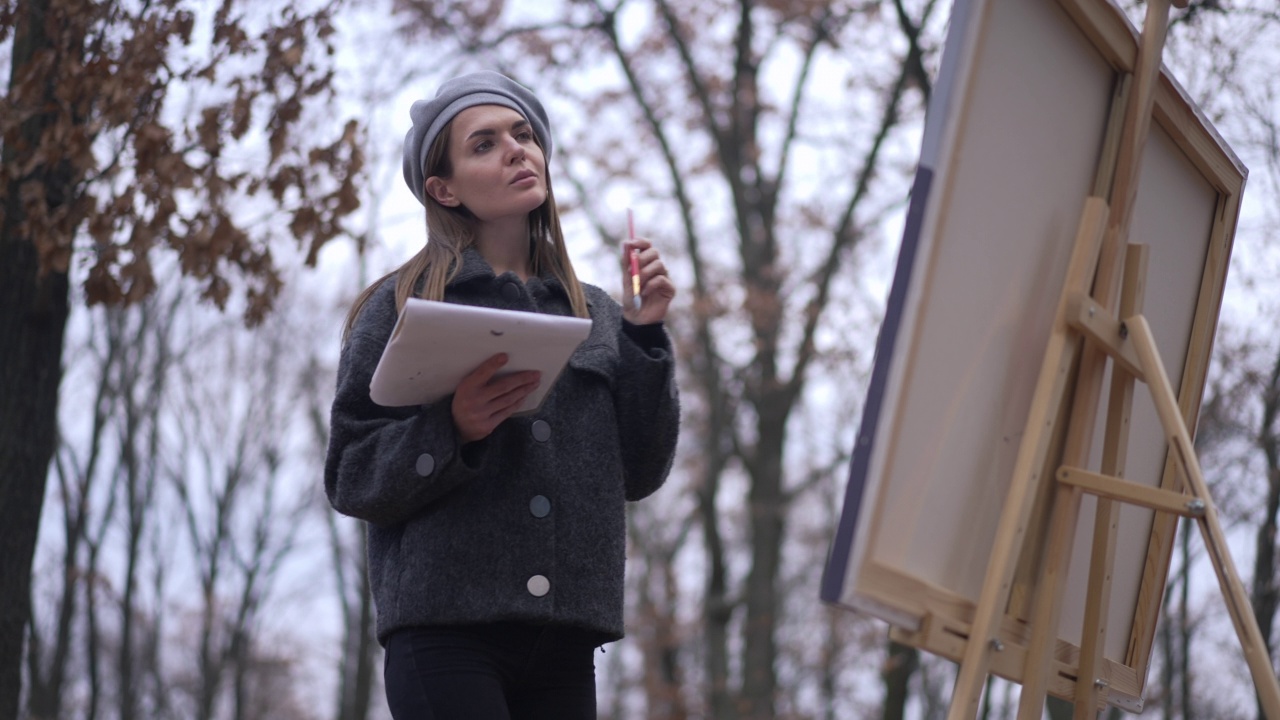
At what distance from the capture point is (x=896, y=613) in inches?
73.9

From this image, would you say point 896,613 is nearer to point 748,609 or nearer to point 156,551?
point 748,609

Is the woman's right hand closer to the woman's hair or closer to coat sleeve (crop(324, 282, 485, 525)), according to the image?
coat sleeve (crop(324, 282, 485, 525))

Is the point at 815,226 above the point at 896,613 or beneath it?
above

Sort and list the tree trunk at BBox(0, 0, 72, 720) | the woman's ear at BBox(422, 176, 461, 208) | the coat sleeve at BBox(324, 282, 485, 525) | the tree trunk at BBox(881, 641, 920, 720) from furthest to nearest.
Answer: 1. the tree trunk at BBox(881, 641, 920, 720)
2. the tree trunk at BBox(0, 0, 72, 720)
3. the woman's ear at BBox(422, 176, 461, 208)
4. the coat sleeve at BBox(324, 282, 485, 525)

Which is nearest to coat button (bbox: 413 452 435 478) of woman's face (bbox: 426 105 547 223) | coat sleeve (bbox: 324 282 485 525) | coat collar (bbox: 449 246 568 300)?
coat sleeve (bbox: 324 282 485 525)

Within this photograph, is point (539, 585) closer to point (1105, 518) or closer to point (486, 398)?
point (486, 398)

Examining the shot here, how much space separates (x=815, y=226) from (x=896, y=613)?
35.5 ft

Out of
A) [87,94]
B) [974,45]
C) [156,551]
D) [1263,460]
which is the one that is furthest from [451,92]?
[156,551]

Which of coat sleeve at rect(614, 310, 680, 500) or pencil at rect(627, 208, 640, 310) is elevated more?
pencil at rect(627, 208, 640, 310)

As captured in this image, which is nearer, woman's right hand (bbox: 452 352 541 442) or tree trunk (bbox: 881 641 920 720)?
woman's right hand (bbox: 452 352 541 442)

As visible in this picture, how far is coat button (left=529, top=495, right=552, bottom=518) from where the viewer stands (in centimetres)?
206

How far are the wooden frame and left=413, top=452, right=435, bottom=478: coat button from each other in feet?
1.90

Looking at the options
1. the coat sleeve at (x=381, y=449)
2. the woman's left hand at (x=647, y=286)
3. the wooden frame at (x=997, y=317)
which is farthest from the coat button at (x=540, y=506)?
the wooden frame at (x=997, y=317)

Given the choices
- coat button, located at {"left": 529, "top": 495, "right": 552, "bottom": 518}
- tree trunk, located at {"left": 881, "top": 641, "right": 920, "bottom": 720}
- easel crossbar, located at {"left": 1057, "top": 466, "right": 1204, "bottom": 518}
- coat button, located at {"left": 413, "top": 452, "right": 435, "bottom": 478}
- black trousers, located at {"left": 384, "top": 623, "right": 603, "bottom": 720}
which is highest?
easel crossbar, located at {"left": 1057, "top": 466, "right": 1204, "bottom": 518}
